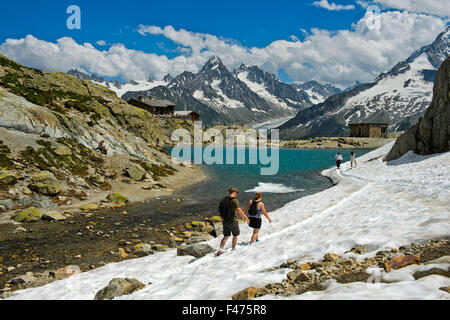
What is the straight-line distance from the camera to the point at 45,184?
22156mm

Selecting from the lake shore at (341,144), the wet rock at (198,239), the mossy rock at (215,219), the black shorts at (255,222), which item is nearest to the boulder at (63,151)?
the mossy rock at (215,219)

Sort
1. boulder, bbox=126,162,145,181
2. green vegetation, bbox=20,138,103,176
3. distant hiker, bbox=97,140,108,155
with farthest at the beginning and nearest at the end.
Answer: distant hiker, bbox=97,140,108,155
boulder, bbox=126,162,145,181
green vegetation, bbox=20,138,103,176

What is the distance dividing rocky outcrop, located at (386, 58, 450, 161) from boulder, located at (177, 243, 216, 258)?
28922mm

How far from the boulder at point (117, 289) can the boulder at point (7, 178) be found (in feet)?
57.3

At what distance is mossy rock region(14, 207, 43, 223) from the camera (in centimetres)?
1752

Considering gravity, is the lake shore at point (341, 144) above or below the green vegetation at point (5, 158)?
above

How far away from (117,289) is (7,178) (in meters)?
18.3

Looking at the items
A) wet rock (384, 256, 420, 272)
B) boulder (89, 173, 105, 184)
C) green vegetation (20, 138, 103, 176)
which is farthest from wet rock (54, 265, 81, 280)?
boulder (89, 173, 105, 184)

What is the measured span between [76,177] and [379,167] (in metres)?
33.6

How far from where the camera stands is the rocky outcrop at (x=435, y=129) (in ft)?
98.4

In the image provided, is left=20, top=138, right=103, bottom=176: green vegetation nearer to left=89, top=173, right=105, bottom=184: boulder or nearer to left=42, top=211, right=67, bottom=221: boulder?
left=89, top=173, right=105, bottom=184: boulder

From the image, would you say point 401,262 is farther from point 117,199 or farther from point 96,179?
point 96,179

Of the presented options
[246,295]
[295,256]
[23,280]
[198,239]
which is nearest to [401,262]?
[295,256]

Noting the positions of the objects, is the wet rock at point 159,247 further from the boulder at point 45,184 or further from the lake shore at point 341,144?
the lake shore at point 341,144
